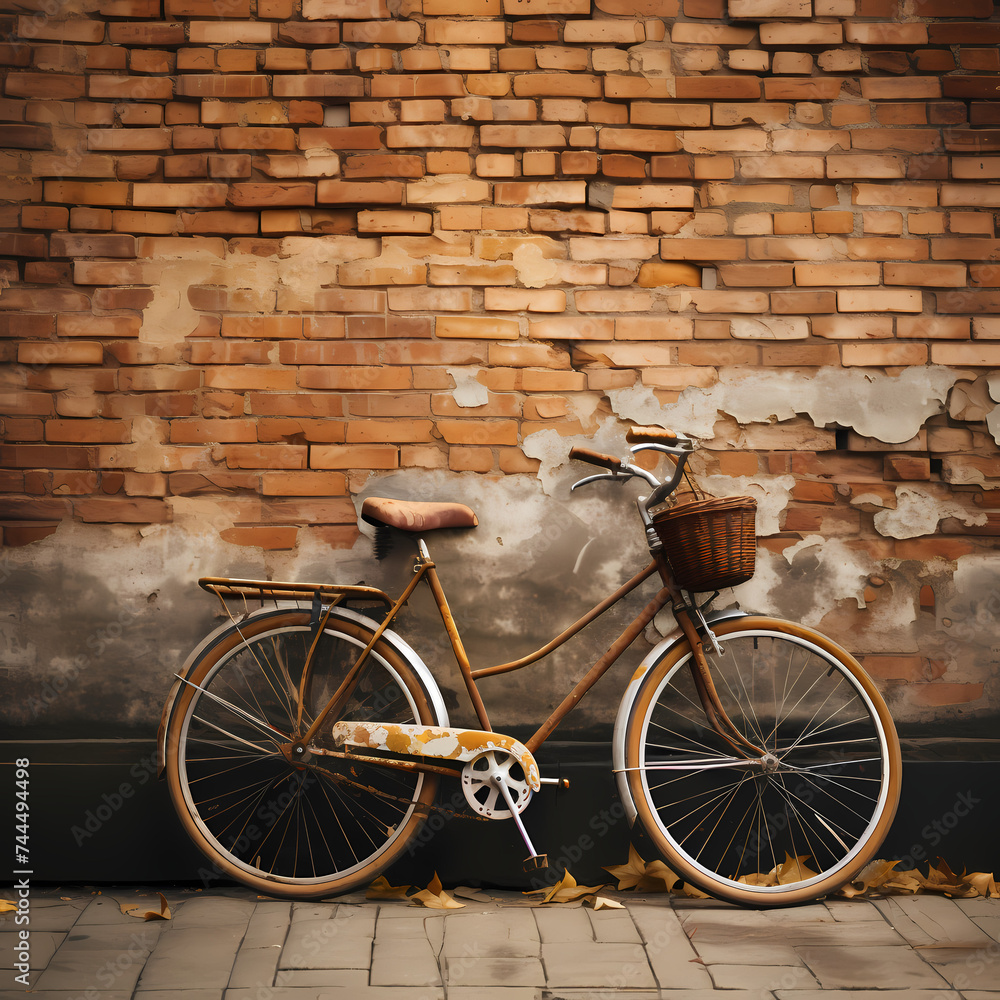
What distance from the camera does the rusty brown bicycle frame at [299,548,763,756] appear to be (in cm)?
239

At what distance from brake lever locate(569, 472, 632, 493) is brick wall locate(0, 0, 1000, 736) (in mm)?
175

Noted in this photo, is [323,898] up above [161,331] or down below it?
below

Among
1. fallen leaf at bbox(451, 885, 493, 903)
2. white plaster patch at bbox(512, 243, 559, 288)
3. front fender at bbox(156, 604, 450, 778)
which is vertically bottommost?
fallen leaf at bbox(451, 885, 493, 903)

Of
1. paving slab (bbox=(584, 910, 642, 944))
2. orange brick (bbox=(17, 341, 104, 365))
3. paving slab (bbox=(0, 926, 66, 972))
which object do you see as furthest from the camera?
orange brick (bbox=(17, 341, 104, 365))

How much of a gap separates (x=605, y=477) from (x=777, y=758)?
1.05m

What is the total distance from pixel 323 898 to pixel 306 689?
653mm

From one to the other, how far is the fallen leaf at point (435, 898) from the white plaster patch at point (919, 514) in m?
1.94

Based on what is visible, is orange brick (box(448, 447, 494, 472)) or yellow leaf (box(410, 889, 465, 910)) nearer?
yellow leaf (box(410, 889, 465, 910))

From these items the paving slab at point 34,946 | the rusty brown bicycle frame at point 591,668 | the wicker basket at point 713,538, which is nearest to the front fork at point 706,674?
the rusty brown bicycle frame at point 591,668

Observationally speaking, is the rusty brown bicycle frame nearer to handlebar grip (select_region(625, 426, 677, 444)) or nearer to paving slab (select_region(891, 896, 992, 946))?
handlebar grip (select_region(625, 426, 677, 444))

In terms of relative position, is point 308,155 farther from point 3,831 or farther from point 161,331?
point 3,831

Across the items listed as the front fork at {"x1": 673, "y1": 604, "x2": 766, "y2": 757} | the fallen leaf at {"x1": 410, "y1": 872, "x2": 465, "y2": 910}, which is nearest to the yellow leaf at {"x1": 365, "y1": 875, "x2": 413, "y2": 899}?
the fallen leaf at {"x1": 410, "y1": 872, "x2": 465, "y2": 910}

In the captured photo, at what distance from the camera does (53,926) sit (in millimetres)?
2246

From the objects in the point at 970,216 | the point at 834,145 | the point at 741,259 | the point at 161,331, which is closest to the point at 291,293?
the point at 161,331
